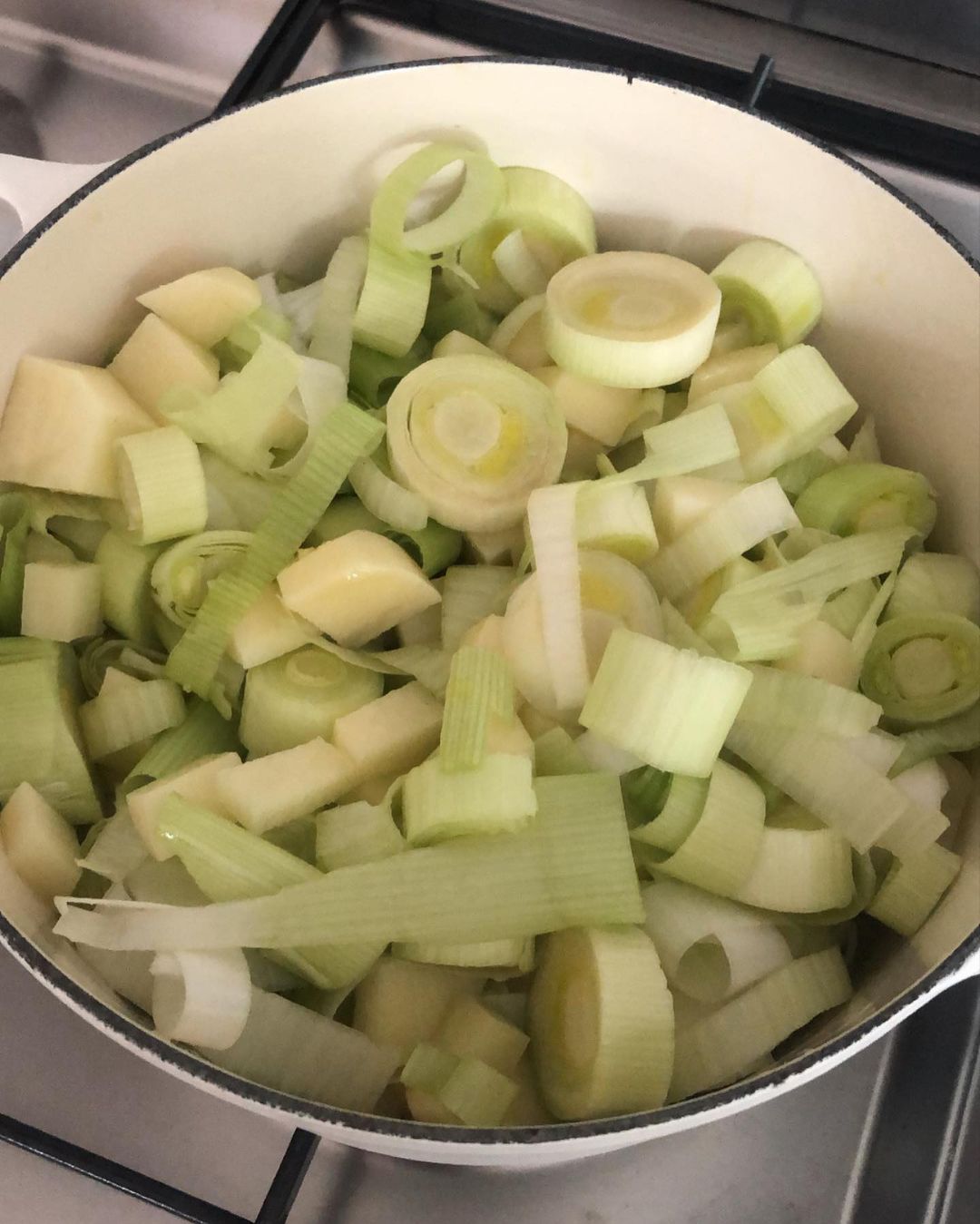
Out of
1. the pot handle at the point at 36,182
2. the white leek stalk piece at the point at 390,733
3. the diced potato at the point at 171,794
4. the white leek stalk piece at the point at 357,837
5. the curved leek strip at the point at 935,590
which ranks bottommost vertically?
the diced potato at the point at 171,794

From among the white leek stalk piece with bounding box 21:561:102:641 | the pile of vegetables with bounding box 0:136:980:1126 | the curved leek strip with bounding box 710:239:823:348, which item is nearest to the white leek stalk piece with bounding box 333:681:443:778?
the pile of vegetables with bounding box 0:136:980:1126

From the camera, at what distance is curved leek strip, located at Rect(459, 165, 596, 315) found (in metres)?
0.92

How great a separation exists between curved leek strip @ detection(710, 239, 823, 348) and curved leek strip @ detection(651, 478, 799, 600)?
0.18 meters

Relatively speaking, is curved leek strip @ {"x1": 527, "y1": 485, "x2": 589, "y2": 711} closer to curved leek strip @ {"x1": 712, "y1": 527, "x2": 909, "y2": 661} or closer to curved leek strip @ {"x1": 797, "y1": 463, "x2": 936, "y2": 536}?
curved leek strip @ {"x1": 712, "y1": 527, "x2": 909, "y2": 661}

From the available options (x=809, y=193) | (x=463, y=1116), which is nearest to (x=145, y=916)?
(x=463, y=1116)

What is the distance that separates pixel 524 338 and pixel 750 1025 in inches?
21.6

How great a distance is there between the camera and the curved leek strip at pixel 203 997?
619 millimetres

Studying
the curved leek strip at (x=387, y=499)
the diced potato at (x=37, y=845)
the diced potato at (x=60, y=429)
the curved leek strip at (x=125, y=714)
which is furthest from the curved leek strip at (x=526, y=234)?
the diced potato at (x=37, y=845)

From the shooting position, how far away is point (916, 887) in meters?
0.71

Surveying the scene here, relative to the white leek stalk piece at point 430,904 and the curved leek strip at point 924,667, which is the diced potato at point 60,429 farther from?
the curved leek strip at point 924,667

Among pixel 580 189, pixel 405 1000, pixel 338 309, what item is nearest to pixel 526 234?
pixel 580 189

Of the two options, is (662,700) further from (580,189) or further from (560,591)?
(580,189)

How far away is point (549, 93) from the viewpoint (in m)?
0.89

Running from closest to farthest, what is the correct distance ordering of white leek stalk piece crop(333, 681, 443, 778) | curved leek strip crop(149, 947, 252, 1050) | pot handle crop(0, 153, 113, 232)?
curved leek strip crop(149, 947, 252, 1050)
white leek stalk piece crop(333, 681, 443, 778)
pot handle crop(0, 153, 113, 232)
